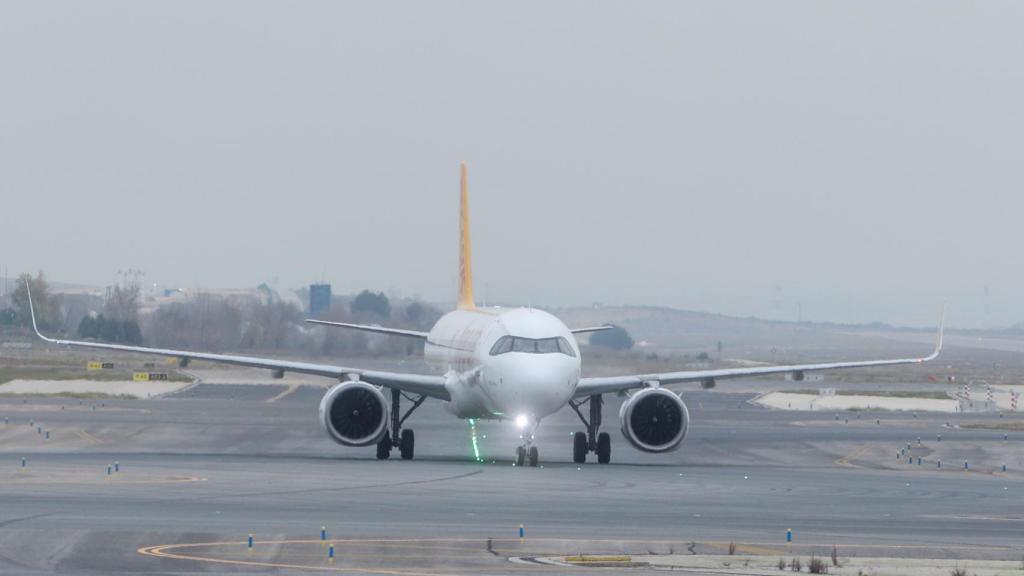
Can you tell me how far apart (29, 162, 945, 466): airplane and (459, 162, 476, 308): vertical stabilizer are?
7917 millimetres

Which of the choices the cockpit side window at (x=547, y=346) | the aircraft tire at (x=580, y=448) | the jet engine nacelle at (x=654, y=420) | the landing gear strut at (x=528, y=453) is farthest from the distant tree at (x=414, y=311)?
the cockpit side window at (x=547, y=346)

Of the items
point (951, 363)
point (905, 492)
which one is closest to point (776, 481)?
point (905, 492)

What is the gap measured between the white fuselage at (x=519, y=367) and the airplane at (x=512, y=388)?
0.9 inches

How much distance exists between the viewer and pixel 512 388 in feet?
121

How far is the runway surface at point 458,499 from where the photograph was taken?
2153cm

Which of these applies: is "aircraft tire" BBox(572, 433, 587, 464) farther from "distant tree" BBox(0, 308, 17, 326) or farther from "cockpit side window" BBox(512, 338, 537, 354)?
"distant tree" BBox(0, 308, 17, 326)

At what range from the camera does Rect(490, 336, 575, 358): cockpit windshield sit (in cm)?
3728

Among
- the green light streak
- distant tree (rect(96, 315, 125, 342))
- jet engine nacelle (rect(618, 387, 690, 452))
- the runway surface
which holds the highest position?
distant tree (rect(96, 315, 125, 342))

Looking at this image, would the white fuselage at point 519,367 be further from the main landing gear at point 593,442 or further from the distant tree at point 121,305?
the distant tree at point 121,305

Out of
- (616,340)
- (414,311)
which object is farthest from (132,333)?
(616,340)

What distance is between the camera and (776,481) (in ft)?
113

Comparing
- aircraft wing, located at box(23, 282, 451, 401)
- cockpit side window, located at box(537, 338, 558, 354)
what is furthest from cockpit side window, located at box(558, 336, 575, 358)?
aircraft wing, located at box(23, 282, 451, 401)

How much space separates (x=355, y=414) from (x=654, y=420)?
7.23 metres

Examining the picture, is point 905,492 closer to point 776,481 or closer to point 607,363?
→ point 776,481
